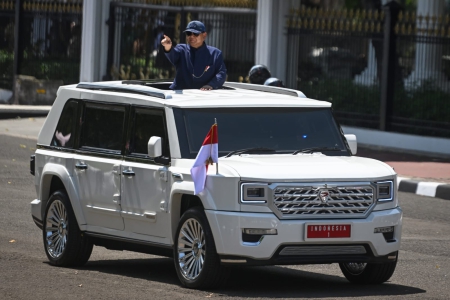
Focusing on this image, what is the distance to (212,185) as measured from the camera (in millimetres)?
8352

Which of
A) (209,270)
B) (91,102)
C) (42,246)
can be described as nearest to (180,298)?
(209,270)

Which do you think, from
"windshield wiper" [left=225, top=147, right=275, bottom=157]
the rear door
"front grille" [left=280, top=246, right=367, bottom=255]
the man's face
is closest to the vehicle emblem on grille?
"front grille" [left=280, top=246, right=367, bottom=255]

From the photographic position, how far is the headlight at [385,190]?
8.59m

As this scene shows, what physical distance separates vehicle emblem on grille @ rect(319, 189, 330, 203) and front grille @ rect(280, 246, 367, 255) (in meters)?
0.33

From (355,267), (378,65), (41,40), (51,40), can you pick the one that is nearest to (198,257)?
(355,267)

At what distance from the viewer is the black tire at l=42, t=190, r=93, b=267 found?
9.82 m

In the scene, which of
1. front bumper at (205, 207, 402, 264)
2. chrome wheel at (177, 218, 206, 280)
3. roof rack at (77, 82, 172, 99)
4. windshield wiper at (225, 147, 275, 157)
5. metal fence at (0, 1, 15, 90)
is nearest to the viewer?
front bumper at (205, 207, 402, 264)

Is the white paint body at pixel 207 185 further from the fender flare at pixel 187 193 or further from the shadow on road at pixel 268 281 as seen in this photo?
the shadow on road at pixel 268 281

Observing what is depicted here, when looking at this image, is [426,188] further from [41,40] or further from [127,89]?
[41,40]

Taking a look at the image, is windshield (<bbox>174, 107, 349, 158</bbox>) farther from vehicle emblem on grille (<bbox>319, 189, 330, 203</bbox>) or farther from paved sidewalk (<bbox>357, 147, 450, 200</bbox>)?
paved sidewalk (<bbox>357, 147, 450, 200</bbox>)

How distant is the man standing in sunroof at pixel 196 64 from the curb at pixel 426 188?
19.4 feet

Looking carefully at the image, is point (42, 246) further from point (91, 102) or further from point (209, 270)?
point (209, 270)

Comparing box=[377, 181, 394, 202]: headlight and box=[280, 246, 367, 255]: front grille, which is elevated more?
box=[377, 181, 394, 202]: headlight

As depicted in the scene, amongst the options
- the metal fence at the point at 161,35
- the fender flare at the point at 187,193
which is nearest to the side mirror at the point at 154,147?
the fender flare at the point at 187,193
